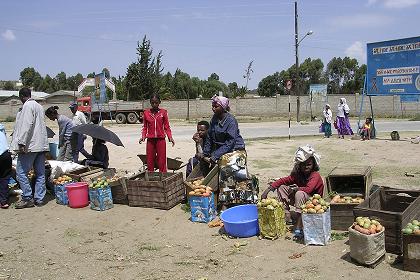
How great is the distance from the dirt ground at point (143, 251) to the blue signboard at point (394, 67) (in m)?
9.94

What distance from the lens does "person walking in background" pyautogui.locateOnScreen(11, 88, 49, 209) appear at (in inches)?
290

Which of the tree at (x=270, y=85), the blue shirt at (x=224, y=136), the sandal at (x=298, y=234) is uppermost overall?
the tree at (x=270, y=85)

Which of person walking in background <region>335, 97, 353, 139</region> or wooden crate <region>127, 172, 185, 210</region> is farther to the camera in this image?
person walking in background <region>335, 97, 353, 139</region>

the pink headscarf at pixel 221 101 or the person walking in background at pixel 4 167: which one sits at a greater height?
the pink headscarf at pixel 221 101

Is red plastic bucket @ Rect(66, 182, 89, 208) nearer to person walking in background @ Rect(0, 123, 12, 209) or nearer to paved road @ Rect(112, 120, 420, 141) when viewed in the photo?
person walking in background @ Rect(0, 123, 12, 209)

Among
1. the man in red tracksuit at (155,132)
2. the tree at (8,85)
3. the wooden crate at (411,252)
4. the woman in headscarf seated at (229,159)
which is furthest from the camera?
the tree at (8,85)

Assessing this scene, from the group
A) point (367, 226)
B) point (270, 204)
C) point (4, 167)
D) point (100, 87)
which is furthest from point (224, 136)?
point (100, 87)

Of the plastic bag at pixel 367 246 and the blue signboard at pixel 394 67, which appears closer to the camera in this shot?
the plastic bag at pixel 367 246

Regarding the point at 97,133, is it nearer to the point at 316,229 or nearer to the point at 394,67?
the point at 316,229

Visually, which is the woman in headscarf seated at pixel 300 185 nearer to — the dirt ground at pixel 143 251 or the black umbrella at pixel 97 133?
the dirt ground at pixel 143 251

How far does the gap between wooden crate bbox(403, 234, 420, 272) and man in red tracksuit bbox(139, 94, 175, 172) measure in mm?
4978

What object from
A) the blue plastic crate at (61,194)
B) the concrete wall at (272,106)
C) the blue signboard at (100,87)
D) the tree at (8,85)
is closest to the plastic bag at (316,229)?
the blue plastic crate at (61,194)

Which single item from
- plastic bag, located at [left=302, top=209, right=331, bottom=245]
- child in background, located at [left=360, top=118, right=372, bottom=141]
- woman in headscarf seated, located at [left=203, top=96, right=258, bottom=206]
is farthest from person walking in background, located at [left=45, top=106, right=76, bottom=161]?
child in background, located at [left=360, top=118, right=372, bottom=141]

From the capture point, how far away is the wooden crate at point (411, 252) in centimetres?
430
